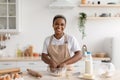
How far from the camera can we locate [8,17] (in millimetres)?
4441

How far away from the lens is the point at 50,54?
2633mm

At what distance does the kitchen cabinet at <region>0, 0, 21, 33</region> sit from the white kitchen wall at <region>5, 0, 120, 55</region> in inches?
8.5

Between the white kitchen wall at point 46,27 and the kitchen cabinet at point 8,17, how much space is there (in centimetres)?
22

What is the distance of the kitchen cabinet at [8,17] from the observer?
4.41 m

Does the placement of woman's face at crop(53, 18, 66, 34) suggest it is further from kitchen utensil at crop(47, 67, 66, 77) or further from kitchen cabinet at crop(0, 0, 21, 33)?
kitchen cabinet at crop(0, 0, 21, 33)

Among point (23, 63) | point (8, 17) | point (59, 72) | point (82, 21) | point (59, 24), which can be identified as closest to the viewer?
point (59, 72)

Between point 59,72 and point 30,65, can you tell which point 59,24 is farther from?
point 30,65

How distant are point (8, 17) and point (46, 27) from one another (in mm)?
783

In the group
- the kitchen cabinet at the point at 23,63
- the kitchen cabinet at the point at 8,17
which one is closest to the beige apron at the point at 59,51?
the kitchen cabinet at the point at 23,63

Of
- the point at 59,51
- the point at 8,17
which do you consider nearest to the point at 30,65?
the point at 8,17

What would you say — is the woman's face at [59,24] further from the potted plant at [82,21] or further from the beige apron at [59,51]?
the potted plant at [82,21]

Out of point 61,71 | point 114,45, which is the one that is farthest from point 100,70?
point 114,45

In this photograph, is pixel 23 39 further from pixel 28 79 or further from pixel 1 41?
pixel 28 79

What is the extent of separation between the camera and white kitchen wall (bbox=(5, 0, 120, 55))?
15.2ft
